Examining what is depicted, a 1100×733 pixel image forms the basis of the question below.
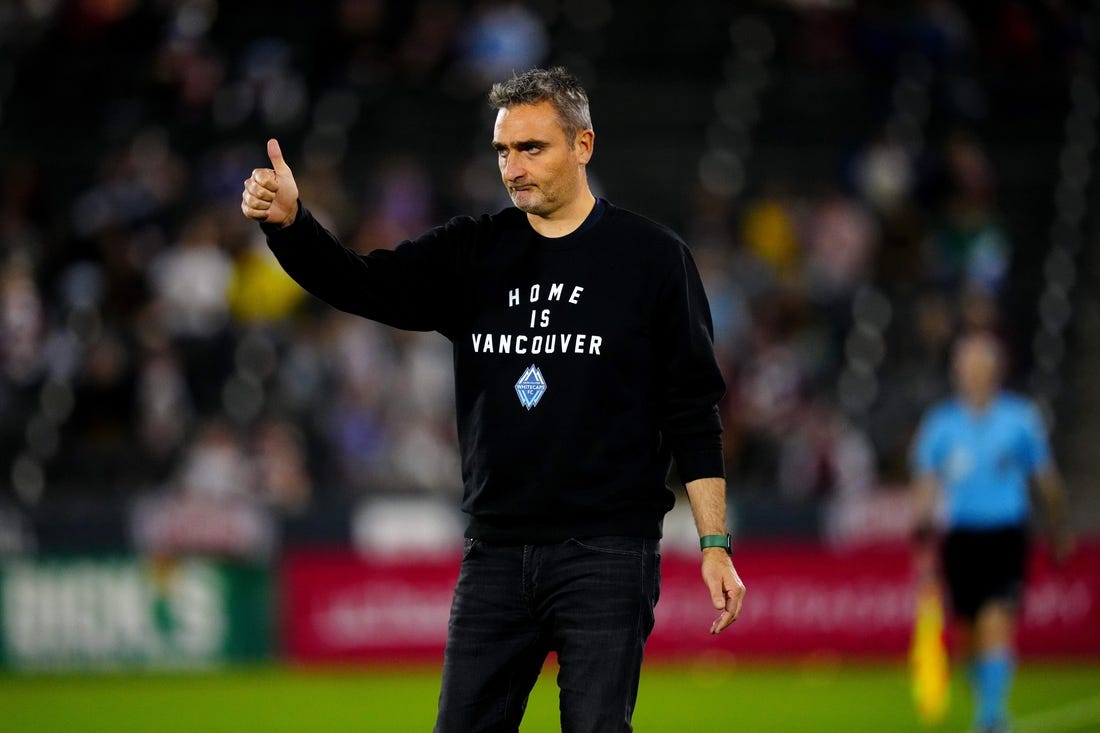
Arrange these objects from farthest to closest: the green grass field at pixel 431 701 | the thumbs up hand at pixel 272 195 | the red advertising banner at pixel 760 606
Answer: the red advertising banner at pixel 760 606
the green grass field at pixel 431 701
the thumbs up hand at pixel 272 195

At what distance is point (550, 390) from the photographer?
538 cm

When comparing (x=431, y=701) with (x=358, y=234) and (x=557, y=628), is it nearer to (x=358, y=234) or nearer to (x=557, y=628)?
(x=358, y=234)

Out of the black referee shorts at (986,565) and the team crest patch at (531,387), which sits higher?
the team crest patch at (531,387)

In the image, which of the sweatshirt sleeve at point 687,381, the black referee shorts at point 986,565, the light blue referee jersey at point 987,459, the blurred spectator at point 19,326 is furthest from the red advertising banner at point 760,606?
the sweatshirt sleeve at point 687,381

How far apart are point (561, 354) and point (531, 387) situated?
0.43 ft

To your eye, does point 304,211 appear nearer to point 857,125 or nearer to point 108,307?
point 108,307

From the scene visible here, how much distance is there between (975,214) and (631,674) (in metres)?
14.5

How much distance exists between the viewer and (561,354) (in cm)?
539

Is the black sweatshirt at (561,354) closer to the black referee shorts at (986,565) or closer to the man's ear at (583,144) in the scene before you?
the man's ear at (583,144)

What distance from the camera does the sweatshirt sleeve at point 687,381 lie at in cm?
544

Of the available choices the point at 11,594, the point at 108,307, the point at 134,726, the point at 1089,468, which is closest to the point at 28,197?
the point at 108,307

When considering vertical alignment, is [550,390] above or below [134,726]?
above

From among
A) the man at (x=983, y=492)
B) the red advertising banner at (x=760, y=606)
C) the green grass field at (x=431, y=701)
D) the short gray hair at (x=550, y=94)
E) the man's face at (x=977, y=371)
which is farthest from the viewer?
the red advertising banner at (x=760, y=606)

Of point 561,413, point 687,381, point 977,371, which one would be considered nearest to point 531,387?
point 561,413
